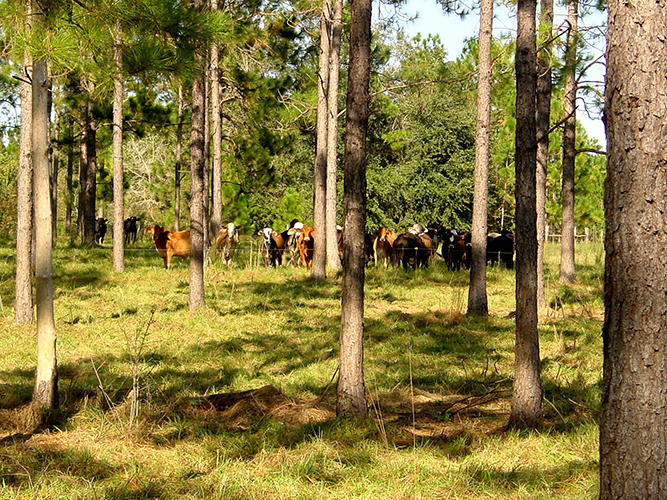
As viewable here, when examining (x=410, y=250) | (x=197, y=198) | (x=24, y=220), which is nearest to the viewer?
(x=24, y=220)

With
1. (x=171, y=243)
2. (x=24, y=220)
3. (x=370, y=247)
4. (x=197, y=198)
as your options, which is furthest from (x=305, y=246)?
(x=24, y=220)

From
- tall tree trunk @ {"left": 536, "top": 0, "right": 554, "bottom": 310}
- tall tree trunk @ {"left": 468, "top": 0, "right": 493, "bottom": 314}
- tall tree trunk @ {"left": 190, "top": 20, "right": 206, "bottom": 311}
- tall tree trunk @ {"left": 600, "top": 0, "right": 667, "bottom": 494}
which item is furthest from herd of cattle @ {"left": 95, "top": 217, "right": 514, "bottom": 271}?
tall tree trunk @ {"left": 600, "top": 0, "right": 667, "bottom": 494}

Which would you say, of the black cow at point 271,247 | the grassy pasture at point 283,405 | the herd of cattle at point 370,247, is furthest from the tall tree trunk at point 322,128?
the black cow at point 271,247

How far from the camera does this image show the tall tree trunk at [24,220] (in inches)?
435

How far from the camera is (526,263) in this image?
22.0ft

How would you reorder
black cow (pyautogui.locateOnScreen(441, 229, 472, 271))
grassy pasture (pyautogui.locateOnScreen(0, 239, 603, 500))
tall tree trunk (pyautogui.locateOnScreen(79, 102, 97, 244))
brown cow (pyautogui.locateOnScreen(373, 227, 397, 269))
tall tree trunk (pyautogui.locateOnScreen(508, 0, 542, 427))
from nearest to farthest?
grassy pasture (pyautogui.locateOnScreen(0, 239, 603, 500))
tall tree trunk (pyautogui.locateOnScreen(508, 0, 542, 427))
tall tree trunk (pyautogui.locateOnScreen(79, 102, 97, 244))
brown cow (pyautogui.locateOnScreen(373, 227, 397, 269))
black cow (pyautogui.locateOnScreen(441, 229, 472, 271))

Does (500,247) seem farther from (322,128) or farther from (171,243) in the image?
(171,243)

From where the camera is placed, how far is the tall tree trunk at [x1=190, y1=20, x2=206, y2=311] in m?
12.9

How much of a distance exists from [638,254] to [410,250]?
19.8 meters

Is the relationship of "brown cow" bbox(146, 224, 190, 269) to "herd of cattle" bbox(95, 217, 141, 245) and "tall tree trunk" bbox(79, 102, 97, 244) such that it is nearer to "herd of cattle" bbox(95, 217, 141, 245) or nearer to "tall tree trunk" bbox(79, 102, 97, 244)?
"tall tree trunk" bbox(79, 102, 97, 244)

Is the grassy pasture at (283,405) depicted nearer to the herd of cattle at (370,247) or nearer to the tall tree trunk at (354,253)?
the tall tree trunk at (354,253)

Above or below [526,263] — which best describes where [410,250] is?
below

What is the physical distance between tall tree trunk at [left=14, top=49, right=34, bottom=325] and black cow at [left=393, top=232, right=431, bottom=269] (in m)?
13.3

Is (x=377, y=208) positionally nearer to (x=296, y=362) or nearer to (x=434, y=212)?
(x=434, y=212)
